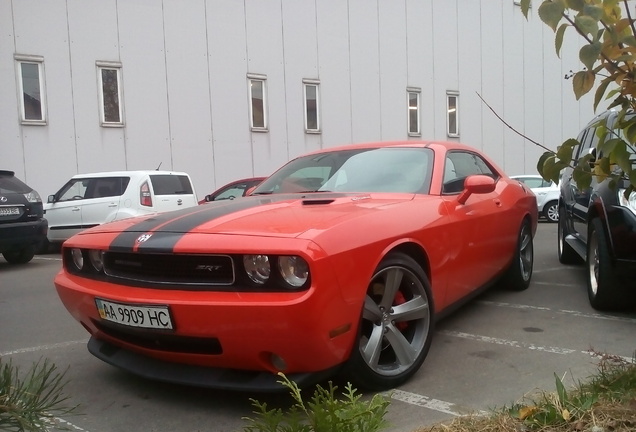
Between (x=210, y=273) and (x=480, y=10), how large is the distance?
20.2 metres

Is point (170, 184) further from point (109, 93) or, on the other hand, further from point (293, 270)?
point (293, 270)

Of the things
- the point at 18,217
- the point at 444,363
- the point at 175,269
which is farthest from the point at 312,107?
the point at 175,269

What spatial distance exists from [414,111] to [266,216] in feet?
55.4

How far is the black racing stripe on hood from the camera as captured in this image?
2854 mm

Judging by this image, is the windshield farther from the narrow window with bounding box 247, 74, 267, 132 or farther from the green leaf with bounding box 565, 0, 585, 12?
the narrow window with bounding box 247, 74, 267, 132

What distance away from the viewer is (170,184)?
424 inches

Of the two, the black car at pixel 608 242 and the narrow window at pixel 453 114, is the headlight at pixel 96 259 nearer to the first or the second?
the black car at pixel 608 242

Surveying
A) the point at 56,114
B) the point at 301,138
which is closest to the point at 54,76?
the point at 56,114

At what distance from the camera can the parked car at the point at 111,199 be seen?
10266 mm

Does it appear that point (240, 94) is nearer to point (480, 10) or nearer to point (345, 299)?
point (480, 10)

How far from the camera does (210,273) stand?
9.00ft

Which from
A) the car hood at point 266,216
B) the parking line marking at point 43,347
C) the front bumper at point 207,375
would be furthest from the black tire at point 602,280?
the parking line marking at point 43,347

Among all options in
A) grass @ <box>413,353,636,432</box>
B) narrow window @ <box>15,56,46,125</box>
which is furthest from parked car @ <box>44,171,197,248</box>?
grass @ <box>413,353,636,432</box>

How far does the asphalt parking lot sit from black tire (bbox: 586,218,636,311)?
0.10 meters
